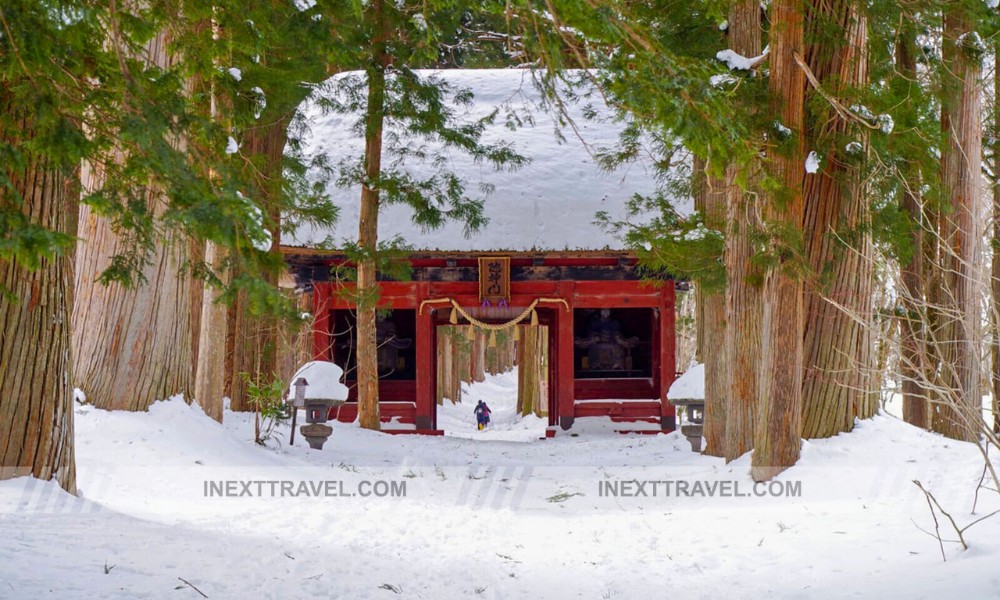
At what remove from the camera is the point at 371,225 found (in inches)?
506

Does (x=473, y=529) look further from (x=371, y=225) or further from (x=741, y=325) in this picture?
(x=371, y=225)

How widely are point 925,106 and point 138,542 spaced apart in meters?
7.09

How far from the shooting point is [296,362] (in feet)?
54.9

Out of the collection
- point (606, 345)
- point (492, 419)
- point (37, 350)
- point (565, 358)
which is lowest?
point (492, 419)

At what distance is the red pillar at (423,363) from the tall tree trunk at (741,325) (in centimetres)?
794

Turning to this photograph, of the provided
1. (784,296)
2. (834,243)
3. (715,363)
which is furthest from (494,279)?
(784,296)

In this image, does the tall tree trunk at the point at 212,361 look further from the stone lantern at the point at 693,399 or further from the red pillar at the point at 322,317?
the stone lantern at the point at 693,399

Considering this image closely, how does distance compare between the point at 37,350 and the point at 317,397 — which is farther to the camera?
the point at 317,397

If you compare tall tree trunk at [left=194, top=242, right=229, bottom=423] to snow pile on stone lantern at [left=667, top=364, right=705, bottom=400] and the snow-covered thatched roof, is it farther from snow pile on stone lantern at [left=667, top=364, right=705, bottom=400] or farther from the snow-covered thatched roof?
snow pile on stone lantern at [left=667, top=364, right=705, bottom=400]

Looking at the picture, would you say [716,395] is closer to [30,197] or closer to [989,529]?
[989,529]

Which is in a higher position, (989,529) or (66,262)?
(66,262)

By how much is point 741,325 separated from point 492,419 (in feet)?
72.7

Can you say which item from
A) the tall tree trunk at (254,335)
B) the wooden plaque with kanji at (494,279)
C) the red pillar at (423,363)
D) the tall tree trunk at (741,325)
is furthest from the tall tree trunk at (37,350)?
the red pillar at (423,363)

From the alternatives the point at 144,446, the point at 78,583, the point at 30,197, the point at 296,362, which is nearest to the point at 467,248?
the point at 296,362
